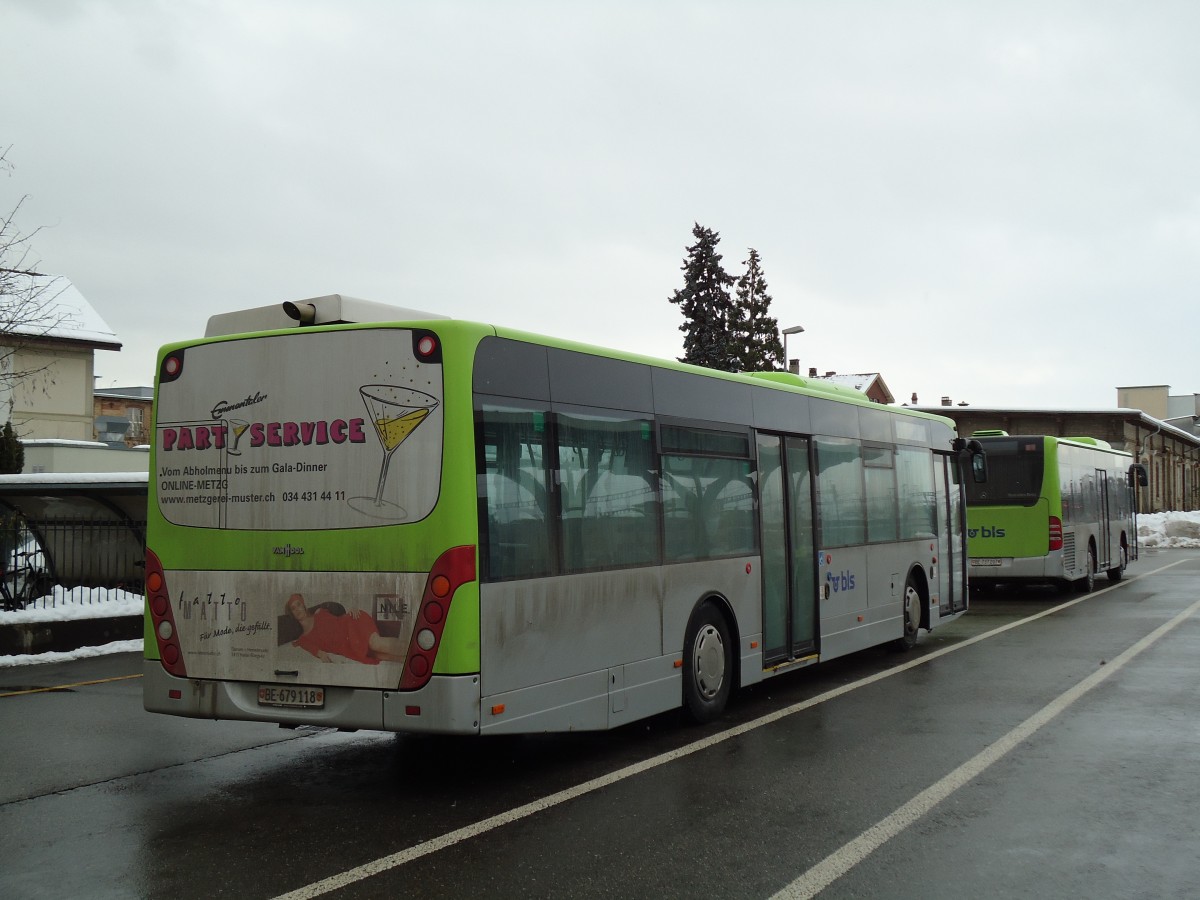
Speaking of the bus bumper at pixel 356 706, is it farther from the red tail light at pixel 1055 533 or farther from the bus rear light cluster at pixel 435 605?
the red tail light at pixel 1055 533

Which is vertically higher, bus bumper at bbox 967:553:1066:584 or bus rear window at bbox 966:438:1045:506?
bus rear window at bbox 966:438:1045:506

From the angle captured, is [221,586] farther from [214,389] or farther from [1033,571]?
[1033,571]

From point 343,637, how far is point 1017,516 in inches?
672

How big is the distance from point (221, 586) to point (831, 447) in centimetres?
654

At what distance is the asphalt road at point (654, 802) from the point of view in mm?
5277

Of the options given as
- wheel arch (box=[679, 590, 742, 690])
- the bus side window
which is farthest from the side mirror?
the bus side window

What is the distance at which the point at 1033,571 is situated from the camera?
2095 cm

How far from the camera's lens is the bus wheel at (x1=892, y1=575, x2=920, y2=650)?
13.4 m

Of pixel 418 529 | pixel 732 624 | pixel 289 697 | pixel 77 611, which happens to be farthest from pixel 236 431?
pixel 77 611

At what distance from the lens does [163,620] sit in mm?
7324

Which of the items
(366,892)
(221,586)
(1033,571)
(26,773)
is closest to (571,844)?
(366,892)

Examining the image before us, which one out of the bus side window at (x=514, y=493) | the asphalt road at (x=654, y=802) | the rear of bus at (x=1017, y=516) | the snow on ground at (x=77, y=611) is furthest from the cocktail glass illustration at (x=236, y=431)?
the rear of bus at (x=1017, y=516)

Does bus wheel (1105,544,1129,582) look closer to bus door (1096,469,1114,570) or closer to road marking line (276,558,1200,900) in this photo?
bus door (1096,469,1114,570)

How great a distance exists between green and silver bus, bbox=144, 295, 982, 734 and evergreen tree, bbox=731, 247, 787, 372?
40923mm
